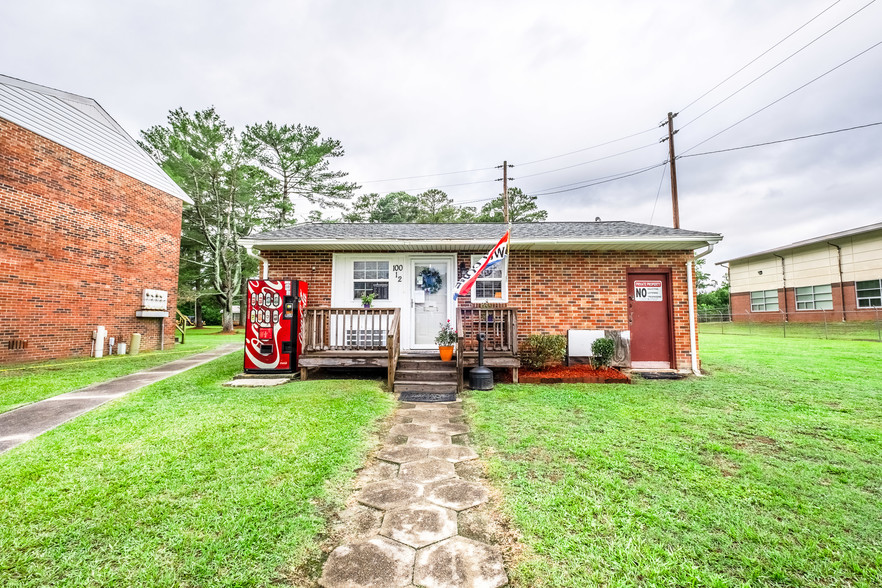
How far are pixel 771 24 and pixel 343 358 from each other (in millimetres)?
13228

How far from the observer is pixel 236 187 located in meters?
19.8

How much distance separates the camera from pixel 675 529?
1.93 m

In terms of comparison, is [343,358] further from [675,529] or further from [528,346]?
[675,529]

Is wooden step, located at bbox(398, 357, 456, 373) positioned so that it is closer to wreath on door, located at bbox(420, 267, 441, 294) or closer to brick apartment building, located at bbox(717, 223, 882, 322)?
wreath on door, located at bbox(420, 267, 441, 294)

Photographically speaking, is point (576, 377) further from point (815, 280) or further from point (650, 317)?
point (815, 280)

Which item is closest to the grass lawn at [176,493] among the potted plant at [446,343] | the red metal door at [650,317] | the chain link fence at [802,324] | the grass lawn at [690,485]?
the grass lawn at [690,485]

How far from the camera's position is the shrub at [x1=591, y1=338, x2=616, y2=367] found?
21.0 feet

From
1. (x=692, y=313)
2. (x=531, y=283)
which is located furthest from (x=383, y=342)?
(x=692, y=313)

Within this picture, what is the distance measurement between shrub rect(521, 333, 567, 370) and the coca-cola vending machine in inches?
171

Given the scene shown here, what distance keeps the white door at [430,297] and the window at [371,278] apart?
0.60 metres

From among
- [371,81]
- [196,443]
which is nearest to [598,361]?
[196,443]

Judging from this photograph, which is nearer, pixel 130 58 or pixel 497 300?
pixel 497 300

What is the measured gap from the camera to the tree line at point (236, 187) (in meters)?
19.0

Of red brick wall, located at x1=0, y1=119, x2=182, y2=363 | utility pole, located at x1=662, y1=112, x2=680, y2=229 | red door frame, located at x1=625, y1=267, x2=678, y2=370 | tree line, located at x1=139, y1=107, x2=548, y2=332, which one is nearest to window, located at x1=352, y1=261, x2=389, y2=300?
red door frame, located at x1=625, y1=267, x2=678, y2=370
